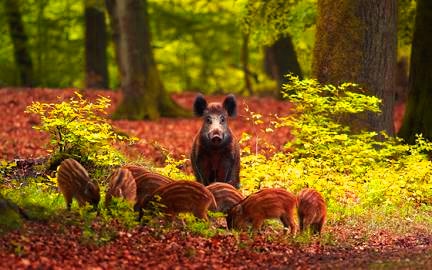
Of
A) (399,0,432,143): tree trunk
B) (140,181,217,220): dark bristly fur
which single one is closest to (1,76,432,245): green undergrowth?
(140,181,217,220): dark bristly fur

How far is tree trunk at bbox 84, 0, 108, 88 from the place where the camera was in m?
35.2

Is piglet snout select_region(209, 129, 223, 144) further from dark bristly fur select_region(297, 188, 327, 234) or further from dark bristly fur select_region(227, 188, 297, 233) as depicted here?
dark bristly fur select_region(227, 188, 297, 233)

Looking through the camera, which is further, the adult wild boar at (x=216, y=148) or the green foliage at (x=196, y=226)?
the adult wild boar at (x=216, y=148)

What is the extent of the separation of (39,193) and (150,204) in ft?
7.33

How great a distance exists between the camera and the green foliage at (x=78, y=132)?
13.2 metres

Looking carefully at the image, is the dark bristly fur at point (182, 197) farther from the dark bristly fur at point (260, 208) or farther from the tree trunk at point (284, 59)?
the tree trunk at point (284, 59)

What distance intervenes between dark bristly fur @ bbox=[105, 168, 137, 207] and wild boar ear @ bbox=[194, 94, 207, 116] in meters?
2.46

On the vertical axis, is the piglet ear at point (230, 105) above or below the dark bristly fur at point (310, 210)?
above

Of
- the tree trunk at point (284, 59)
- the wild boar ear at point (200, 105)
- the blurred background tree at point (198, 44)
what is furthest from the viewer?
the tree trunk at point (284, 59)

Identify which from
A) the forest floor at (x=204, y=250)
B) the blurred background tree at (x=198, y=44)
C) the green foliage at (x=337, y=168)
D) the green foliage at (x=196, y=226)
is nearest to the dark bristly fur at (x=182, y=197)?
the green foliage at (x=196, y=226)

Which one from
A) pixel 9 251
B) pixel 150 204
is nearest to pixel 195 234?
pixel 150 204

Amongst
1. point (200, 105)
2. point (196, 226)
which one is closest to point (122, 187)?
point (196, 226)

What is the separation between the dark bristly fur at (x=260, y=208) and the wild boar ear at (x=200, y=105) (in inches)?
104

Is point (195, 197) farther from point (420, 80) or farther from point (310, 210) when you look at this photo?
point (420, 80)
